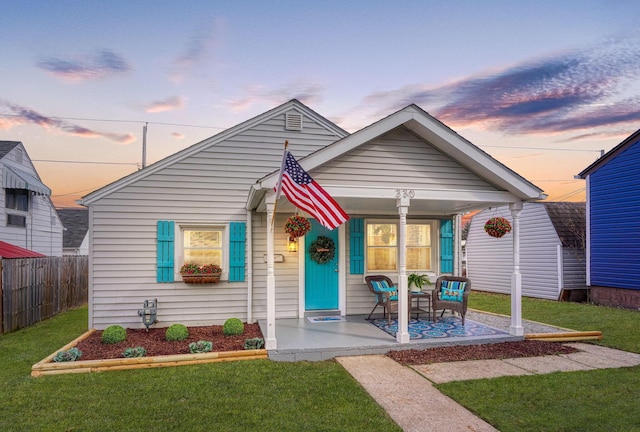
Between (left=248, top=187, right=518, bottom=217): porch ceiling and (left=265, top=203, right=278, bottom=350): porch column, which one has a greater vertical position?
(left=248, top=187, right=518, bottom=217): porch ceiling

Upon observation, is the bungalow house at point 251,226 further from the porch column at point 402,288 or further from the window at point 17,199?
the window at point 17,199

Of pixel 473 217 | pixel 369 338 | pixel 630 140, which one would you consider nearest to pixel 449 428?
pixel 369 338

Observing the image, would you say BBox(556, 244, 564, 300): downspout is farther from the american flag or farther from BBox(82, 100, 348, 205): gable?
the american flag

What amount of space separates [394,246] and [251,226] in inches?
132

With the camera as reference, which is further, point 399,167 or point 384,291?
point 384,291

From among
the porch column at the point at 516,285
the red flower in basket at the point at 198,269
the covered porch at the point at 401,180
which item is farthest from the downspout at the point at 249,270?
the porch column at the point at 516,285

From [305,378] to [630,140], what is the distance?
12.5 meters

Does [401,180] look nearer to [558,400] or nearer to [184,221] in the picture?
[558,400]

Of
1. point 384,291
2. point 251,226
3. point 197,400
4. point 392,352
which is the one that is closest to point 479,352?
point 392,352

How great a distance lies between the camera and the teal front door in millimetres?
8797

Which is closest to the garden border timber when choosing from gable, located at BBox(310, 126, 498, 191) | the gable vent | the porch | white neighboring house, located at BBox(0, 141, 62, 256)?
the porch

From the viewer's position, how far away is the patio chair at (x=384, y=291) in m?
7.58

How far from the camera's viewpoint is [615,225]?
12.7 meters

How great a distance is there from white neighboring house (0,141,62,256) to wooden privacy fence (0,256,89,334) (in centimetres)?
260
